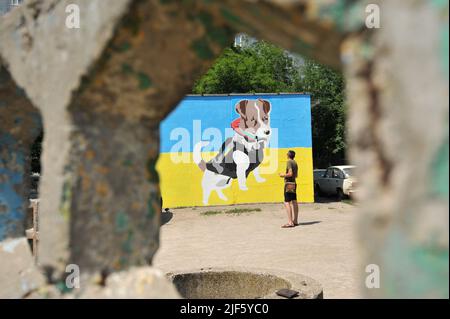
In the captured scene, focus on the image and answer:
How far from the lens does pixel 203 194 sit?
11594 mm

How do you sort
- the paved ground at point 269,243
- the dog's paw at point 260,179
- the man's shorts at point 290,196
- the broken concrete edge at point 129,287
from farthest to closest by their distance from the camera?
the dog's paw at point 260,179, the man's shorts at point 290,196, the paved ground at point 269,243, the broken concrete edge at point 129,287

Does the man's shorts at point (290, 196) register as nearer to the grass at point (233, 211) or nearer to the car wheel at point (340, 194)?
the grass at point (233, 211)

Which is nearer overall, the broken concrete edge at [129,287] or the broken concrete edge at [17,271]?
the broken concrete edge at [129,287]

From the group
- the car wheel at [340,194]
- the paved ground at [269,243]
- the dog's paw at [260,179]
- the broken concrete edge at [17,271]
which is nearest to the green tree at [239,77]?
the car wheel at [340,194]

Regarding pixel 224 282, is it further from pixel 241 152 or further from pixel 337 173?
pixel 337 173

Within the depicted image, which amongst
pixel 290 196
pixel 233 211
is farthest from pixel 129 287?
pixel 233 211

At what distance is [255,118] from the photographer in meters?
11.8

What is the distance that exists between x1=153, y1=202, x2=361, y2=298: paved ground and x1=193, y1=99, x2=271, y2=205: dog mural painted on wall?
0.99m

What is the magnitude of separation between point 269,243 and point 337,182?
6868 millimetres

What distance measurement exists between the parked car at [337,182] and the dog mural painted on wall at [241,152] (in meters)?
2.99

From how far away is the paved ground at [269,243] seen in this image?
18.7ft

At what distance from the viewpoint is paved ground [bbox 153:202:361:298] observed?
18.7 ft
